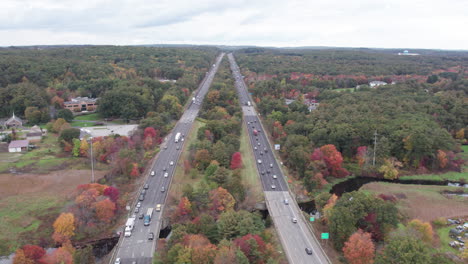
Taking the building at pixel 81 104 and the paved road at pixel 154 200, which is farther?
the building at pixel 81 104

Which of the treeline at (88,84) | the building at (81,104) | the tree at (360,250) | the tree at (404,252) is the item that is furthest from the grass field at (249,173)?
the building at (81,104)

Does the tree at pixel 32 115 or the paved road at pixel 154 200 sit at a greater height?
the tree at pixel 32 115

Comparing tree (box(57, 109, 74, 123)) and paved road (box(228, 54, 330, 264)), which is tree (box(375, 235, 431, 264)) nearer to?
paved road (box(228, 54, 330, 264))

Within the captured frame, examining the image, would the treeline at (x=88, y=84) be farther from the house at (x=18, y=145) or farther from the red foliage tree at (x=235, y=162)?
the red foliage tree at (x=235, y=162)

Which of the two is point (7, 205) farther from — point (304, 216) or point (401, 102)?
point (401, 102)

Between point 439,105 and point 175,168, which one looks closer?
point 175,168

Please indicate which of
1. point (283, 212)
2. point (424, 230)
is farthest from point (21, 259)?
point (424, 230)

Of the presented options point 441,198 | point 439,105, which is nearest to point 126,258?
point 441,198
